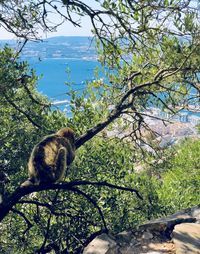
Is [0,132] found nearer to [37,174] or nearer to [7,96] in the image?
[7,96]

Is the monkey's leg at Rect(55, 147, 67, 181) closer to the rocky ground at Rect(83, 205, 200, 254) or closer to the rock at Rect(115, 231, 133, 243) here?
the rocky ground at Rect(83, 205, 200, 254)

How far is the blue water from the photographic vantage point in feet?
36.9

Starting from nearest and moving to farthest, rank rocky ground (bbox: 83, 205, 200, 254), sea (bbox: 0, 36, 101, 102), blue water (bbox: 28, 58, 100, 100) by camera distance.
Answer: rocky ground (bbox: 83, 205, 200, 254) < sea (bbox: 0, 36, 101, 102) < blue water (bbox: 28, 58, 100, 100)

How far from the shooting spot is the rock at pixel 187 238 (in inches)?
302

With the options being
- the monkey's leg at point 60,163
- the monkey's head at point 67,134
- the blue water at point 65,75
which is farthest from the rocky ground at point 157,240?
the blue water at point 65,75

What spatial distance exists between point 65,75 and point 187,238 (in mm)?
127397

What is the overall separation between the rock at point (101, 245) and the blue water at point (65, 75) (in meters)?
3.69

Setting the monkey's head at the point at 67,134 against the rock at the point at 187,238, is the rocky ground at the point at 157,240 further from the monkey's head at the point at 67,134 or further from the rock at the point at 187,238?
the monkey's head at the point at 67,134

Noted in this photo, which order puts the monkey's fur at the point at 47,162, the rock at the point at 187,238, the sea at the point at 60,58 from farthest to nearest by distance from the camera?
the sea at the point at 60,58 → the monkey's fur at the point at 47,162 → the rock at the point at 187,238

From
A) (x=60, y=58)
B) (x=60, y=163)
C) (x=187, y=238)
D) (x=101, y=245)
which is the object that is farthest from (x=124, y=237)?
(x=60, y=58)

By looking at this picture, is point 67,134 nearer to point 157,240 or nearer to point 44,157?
point 44,157

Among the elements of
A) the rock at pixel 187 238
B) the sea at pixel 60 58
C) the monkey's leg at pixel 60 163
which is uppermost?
the sea at pixel 60 58

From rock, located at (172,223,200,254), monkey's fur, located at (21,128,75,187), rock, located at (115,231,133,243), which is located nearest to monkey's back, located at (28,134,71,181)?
monkey's fur, located at (21,128,75,187)

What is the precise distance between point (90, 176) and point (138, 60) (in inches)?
147
